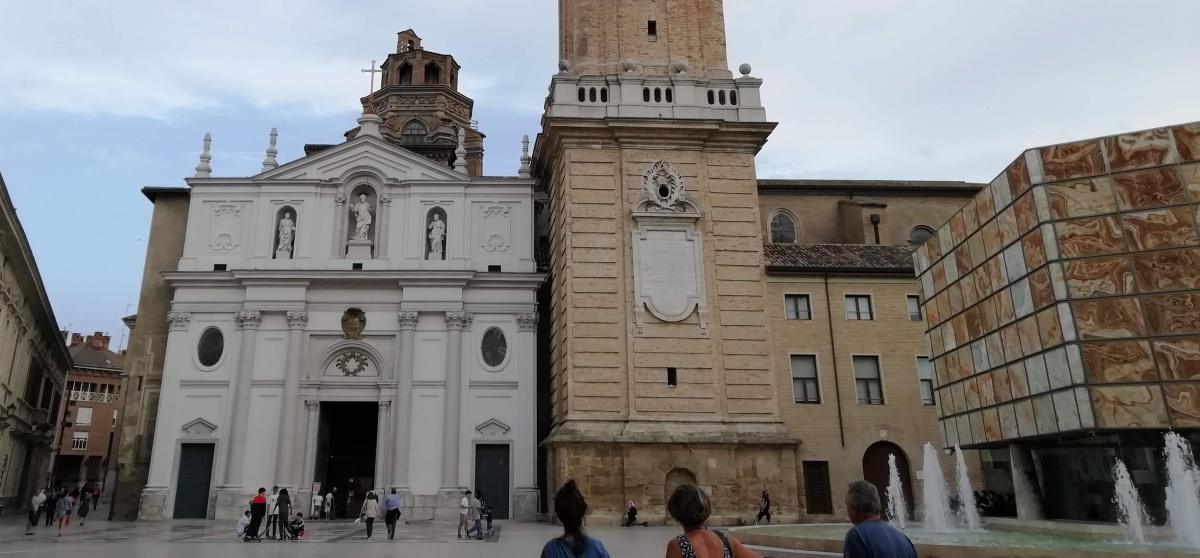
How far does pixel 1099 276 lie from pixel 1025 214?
1980 millimetres

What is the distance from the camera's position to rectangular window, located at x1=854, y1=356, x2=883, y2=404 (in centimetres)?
2872

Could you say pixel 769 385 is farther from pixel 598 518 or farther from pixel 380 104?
pixel 380 104

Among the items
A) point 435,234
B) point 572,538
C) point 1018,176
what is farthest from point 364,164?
point 572,538

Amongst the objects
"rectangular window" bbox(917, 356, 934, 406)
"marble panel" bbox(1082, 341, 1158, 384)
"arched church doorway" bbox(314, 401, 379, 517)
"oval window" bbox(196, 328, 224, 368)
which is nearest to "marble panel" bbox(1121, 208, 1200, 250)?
"marble panel" bbox(1082, 341, 1158, 384)

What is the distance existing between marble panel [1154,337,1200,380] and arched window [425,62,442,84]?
4489cm

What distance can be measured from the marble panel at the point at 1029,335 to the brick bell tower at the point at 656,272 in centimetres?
976

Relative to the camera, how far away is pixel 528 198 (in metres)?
32.7

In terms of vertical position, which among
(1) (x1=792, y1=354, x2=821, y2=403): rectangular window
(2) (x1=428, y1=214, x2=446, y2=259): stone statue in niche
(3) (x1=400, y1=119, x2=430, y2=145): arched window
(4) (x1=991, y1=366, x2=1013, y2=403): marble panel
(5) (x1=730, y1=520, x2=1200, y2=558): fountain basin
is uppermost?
(3) (x1=400, y1=119, x2=430, y2=145): arched window

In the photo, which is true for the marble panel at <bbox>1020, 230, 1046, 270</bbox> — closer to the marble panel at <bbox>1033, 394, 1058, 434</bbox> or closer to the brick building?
the marble panel at <bbox>1033, 394, 1058, 434</bbox>

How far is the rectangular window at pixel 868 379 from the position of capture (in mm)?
28719

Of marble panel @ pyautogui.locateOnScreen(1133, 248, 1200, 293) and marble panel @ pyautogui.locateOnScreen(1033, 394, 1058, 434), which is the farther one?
marble panel @ pyautogui.locateOnScreen(1033, 394, 1058, 434)

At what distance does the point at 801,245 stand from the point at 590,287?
29.6 feet

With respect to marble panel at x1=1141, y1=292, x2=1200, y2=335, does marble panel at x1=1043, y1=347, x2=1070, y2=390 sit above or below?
below

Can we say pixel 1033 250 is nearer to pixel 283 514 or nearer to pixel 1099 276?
pixel 1099 276
